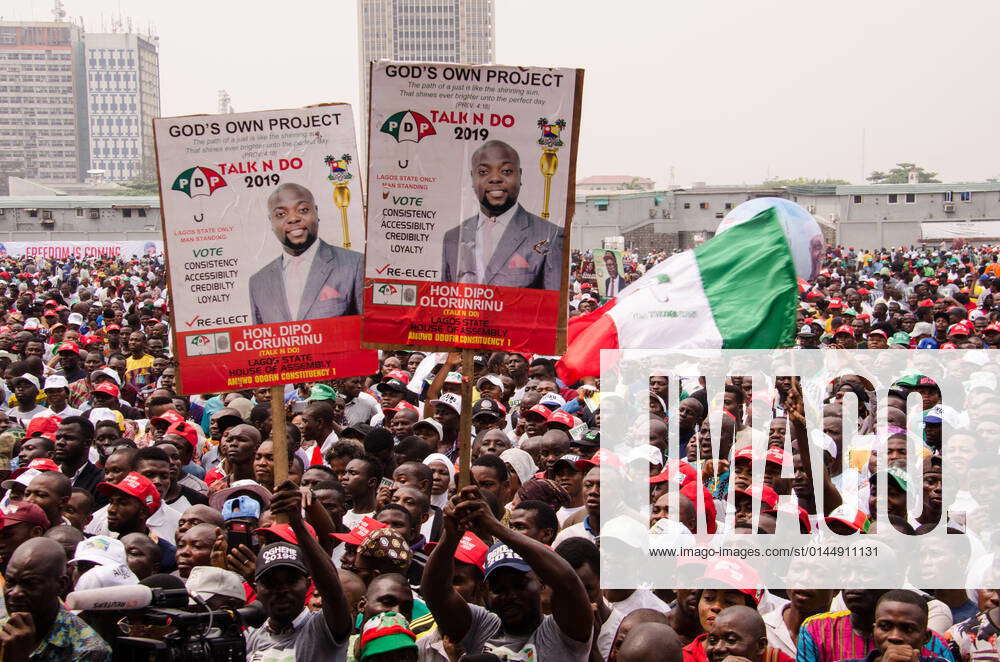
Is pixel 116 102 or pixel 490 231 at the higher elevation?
pixel 116 102

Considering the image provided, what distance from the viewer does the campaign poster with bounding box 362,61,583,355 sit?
5504 millimetres

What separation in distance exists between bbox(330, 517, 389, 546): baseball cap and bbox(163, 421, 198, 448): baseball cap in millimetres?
3095

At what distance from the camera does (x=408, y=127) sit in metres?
5.50

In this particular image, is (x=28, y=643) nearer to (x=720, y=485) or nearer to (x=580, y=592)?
(x=580, y=592)

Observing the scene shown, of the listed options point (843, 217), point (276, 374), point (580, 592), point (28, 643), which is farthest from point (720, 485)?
point (843, 217)

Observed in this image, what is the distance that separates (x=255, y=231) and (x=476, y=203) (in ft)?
3.65

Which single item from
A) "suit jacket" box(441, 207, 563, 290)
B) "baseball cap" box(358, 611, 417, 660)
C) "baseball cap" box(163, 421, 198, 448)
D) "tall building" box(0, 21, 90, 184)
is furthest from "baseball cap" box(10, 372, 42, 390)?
"tall building" box(0, 21, 90, 184)

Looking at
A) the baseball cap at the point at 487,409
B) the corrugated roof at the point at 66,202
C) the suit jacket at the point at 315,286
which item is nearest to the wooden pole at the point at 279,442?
the suit jacket at the point at 315,286

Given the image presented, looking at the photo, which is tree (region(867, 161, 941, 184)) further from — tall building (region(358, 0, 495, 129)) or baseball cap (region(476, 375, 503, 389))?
baseball cap (region(476, 375, 503, 389))

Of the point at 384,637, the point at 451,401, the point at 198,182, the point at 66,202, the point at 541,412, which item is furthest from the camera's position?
the point at 66,202

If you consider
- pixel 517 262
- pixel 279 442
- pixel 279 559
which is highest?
pixel 517 262

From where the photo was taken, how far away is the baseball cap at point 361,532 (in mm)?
5508

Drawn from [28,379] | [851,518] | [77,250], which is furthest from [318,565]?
[77,250]

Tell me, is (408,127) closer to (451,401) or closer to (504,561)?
(504,561)
